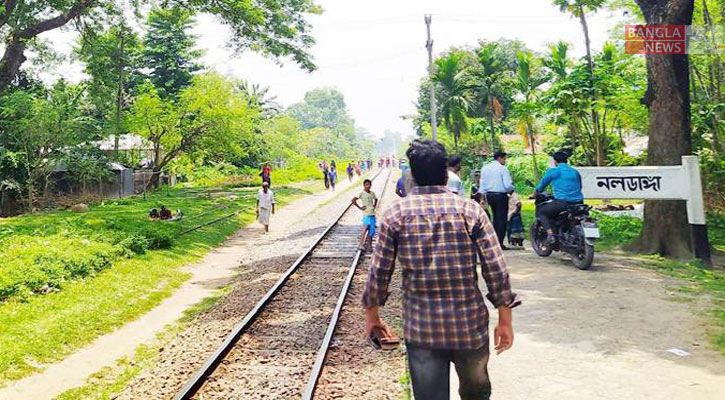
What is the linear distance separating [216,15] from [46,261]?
1230 cm

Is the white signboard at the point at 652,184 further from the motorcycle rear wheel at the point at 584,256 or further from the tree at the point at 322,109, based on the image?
the tree at the point at 322,109

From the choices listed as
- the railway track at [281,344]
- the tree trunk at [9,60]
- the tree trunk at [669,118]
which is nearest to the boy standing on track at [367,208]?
the railway track at [281,344]

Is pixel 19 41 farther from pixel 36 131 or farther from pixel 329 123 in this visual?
pixel 329 123

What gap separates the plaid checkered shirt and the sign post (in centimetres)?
758

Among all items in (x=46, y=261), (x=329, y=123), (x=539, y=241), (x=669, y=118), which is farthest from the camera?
(x=329, y=123)

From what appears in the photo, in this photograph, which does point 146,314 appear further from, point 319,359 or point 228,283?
point 319,359

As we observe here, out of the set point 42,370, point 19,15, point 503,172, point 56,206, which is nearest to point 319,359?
point 42,370

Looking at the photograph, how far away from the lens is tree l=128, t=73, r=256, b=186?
28906 mm

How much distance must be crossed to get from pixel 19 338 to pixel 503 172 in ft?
25.5

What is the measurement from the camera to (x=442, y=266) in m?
2.54

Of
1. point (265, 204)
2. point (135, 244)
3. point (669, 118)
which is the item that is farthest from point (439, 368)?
point (265, 204)

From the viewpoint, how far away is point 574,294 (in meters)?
7.29

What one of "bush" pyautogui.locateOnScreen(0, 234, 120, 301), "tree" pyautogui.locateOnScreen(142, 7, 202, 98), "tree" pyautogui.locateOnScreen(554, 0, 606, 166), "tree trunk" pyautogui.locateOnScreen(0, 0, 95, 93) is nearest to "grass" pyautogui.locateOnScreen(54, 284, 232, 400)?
"bush" pyautogui.locateOnScreen(0, 234, 120, 301)

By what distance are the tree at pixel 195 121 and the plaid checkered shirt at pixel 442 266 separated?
2780 cm
